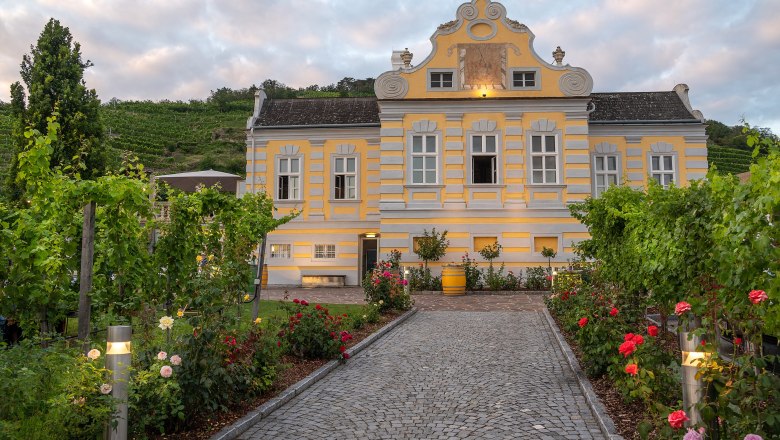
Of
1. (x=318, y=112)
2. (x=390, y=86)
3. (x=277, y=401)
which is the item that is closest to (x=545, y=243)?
(x=390, y=86)

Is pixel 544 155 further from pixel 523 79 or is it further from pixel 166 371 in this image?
pixel 166 371

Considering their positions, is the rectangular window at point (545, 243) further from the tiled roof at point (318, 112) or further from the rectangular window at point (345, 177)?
the tiled roof at point (318, 112)

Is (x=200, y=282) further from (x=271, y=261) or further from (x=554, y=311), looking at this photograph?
(x=271, y=261)

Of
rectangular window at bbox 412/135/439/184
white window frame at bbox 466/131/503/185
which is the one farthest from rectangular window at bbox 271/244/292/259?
white window frame at bbox 466/131/503/185

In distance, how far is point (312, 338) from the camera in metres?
8.33

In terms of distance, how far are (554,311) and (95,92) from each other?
17684 millimetres

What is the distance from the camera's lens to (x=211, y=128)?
8756 cm

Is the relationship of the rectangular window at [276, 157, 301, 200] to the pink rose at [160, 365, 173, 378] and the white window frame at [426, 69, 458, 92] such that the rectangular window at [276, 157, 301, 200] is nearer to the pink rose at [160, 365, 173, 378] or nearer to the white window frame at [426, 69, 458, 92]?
the white window frame at [426, 69, 458, 92]

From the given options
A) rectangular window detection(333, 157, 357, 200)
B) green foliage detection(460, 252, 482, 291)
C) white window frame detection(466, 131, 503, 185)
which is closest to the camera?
green foliage detection(460, 252, 482, 291)

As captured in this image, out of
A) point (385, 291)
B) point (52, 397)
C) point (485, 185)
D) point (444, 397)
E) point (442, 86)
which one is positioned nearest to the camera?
point (52, 397)

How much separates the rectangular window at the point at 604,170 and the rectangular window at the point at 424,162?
7.29 meters

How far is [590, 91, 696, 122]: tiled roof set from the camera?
24062mm

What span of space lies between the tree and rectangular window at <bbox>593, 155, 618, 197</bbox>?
1978 centimetres

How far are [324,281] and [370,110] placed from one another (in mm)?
8486
